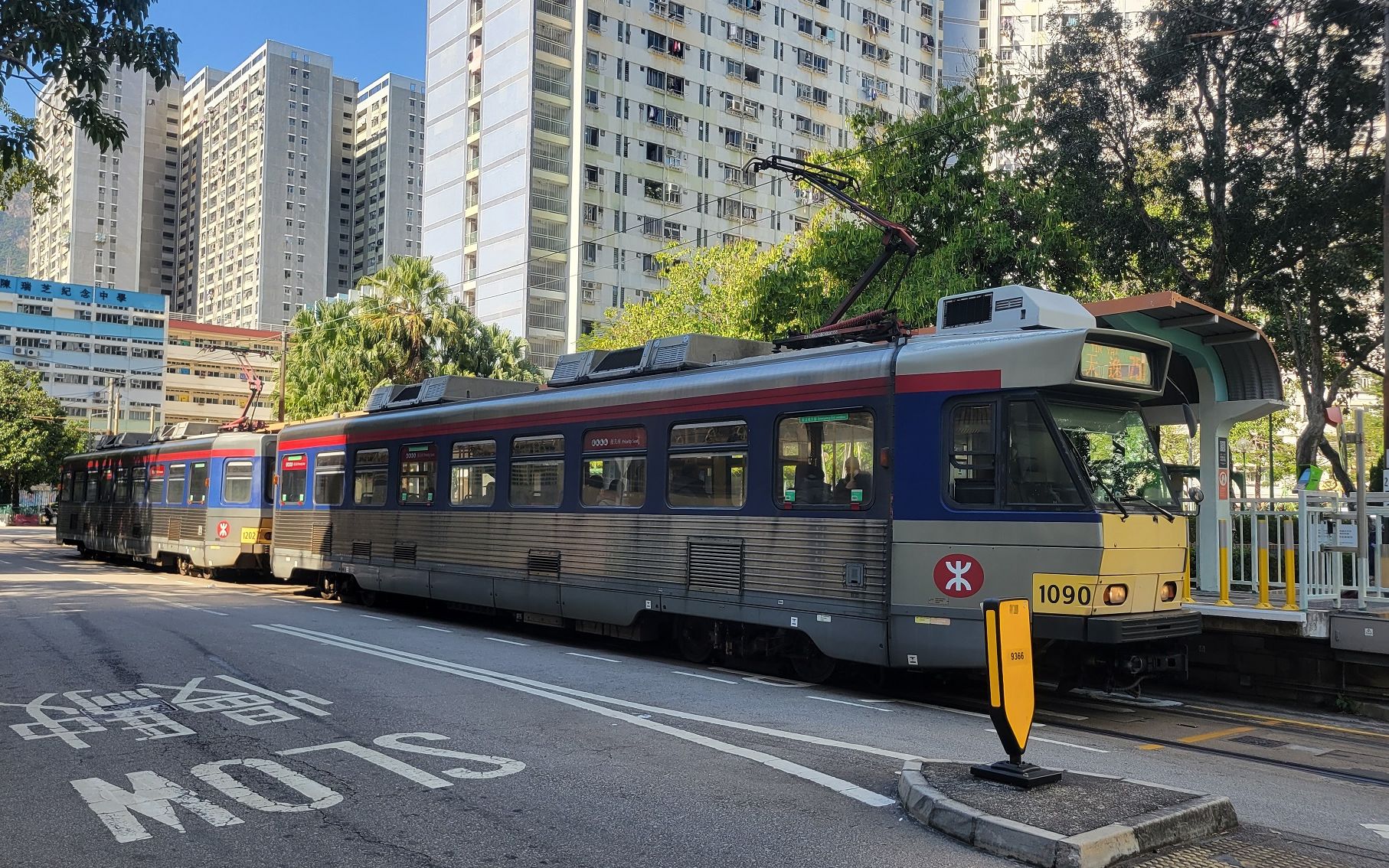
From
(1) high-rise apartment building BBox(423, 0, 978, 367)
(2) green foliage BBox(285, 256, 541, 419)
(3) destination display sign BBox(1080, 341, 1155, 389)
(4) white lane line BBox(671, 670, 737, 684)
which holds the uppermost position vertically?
(1) high-rise apartment building BBox(423, 0, 978, 367)

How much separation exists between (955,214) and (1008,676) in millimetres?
18619

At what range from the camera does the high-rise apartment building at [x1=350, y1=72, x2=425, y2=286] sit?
133m

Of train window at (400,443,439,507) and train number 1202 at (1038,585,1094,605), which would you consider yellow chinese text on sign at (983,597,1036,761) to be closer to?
train number 1202 at (1038,585,1094,605)

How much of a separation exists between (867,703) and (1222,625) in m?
3.73

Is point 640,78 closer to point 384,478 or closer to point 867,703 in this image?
point 384,478

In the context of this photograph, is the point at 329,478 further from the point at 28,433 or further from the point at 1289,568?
A: the point at 28,433

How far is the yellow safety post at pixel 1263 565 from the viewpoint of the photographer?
10594mm

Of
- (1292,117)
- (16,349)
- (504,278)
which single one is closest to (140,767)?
(1292,117)

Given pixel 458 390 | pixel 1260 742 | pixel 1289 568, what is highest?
pixel 458 390

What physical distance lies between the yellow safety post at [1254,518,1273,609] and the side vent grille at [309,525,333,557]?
1441 centimetres

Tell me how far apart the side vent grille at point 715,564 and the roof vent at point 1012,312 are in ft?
10.2

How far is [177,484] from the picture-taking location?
84.9 feet

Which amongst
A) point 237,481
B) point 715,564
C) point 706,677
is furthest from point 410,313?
point 706,677

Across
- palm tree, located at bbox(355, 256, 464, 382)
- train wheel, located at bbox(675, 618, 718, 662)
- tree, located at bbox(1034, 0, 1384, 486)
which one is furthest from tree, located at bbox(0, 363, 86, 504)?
train wheel, located at bbox(675, 618, 718, 662)
